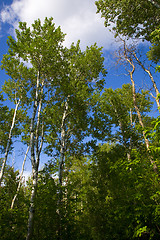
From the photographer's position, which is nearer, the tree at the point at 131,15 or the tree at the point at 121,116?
the tree at the point at 131,15

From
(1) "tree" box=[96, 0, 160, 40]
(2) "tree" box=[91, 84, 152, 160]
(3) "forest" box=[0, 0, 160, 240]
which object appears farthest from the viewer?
(2) "tree" box=[91, 84, 152, 160]

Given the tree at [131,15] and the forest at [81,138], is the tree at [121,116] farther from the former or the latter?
the tree at [131,15]

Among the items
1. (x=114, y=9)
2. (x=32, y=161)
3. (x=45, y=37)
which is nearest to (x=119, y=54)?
(x=114, y=9)

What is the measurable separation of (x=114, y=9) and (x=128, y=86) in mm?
9654

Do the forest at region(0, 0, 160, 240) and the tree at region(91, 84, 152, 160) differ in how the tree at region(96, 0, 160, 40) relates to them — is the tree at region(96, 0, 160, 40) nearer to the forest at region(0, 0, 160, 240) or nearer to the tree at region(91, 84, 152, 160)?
the forest at region(0, 0, 160, 240)

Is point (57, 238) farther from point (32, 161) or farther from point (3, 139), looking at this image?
point (3, 139)

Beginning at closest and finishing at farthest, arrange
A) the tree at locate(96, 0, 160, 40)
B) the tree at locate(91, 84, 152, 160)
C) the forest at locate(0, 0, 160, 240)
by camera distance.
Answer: the forest at locate(0, 0, 160, 240) < the tree at locate(96, 0, 160, 40) < the tree at locate(91, 84, 152, 160)

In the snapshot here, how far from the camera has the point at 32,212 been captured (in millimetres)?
5930

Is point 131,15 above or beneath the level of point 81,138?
above

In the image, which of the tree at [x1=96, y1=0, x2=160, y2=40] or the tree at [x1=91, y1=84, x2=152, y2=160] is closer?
the tree at [x1=96, y1=0, x2=160, y2=40]

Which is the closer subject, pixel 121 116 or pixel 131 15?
pixel 131 15

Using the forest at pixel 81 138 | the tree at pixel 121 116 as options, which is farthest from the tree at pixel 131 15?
the tree at pixel 121 116

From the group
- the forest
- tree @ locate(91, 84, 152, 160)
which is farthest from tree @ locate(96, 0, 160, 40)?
tree @ locate(91, 84, 152, 160)

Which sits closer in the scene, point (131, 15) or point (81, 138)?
point (131, 15)
